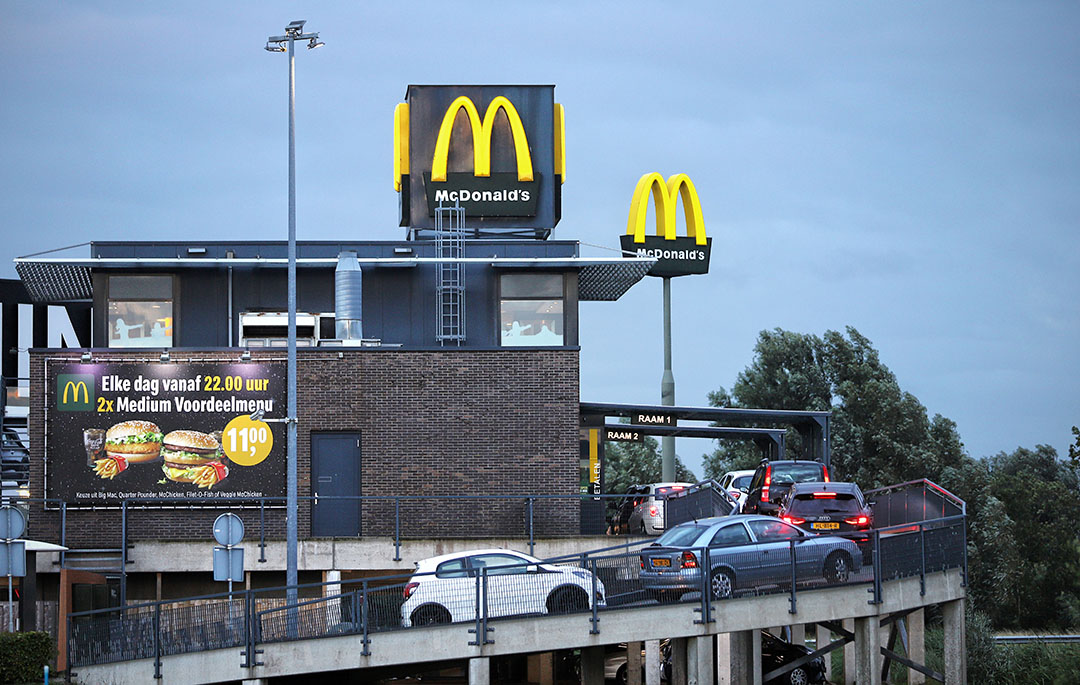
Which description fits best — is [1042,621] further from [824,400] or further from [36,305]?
[36,305]

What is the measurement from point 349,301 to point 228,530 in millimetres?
10814

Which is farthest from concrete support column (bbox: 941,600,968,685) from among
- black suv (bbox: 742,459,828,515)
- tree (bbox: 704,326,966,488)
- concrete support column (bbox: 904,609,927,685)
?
tree (bbox: 704,326,966,488)

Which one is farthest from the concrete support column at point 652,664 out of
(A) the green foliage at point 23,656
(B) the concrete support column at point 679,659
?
(A) the green foliage at point 23,656

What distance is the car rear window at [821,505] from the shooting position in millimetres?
31109

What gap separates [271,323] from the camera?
40.3m

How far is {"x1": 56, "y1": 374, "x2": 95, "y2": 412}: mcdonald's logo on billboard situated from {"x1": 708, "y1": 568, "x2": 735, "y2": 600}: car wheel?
1747 centimetres

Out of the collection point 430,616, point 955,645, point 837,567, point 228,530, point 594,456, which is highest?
point 594,456

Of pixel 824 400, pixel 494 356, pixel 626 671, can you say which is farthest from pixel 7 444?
pixel 824 400

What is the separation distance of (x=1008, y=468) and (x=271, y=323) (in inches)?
3591

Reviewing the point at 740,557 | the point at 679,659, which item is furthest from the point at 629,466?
the point at 740,557

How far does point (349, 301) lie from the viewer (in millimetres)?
38781

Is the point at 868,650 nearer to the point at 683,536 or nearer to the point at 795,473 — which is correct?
the point at 683,536

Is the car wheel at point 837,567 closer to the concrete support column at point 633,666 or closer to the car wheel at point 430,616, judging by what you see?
the car wheel at point 430,616

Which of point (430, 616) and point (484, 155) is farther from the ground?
point (484, 155)
